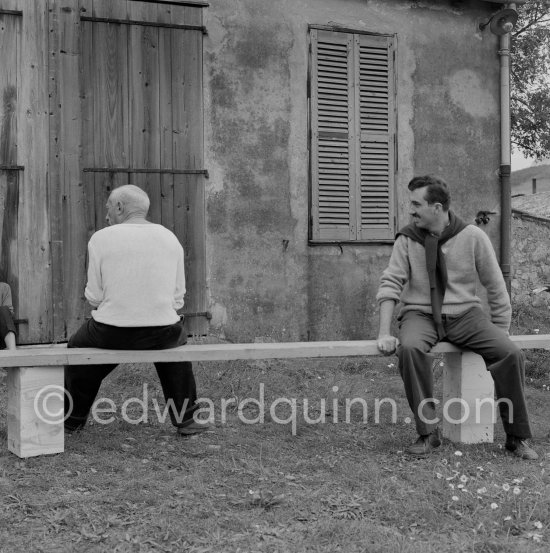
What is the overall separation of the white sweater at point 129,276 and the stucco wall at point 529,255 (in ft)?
25.2

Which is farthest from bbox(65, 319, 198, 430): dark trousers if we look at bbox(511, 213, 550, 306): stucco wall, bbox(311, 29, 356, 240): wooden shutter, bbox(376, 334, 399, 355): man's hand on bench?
bbox(511, 213, 550, 306): stucco wall

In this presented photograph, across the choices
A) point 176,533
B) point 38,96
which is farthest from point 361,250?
point 176,533

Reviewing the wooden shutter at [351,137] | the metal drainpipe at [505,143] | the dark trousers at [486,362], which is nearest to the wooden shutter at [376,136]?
the wooden shutter at [351,137]

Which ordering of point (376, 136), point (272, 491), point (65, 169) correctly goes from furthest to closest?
1. point (376, 136)
2. point (65, 169)
3. point (272, 491)

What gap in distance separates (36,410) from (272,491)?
139 centimetres

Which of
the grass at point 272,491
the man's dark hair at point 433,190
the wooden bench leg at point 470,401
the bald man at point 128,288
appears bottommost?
the grass at point 272,491

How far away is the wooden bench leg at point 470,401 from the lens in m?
5.04

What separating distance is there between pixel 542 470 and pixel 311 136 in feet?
15.5

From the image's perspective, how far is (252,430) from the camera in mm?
5301

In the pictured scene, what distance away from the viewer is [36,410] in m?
4.59

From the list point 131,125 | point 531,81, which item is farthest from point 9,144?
point 531,81

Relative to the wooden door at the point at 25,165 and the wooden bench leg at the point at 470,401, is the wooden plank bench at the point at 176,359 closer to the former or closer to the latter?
the wooden bench leg at the point at 470,401

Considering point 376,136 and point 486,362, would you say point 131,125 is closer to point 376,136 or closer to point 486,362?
point 376,136

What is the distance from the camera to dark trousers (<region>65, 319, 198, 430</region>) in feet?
15.5
